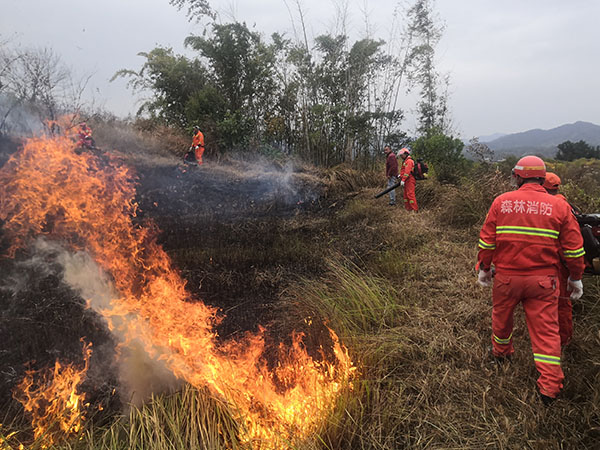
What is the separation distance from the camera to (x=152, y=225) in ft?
24.2

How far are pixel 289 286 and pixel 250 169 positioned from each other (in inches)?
317

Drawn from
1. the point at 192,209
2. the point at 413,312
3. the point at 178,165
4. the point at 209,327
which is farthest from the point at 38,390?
the point at 178,165

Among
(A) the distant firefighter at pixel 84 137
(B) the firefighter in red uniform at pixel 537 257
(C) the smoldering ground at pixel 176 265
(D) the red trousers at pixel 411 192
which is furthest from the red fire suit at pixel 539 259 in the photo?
(A) the distant firefighter at pixel 84 137

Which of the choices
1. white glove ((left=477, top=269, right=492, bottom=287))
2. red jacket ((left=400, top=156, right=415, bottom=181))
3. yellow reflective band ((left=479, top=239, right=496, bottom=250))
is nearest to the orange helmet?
yellow reflective band ((left=479, top=239, right=496, bottom=250))

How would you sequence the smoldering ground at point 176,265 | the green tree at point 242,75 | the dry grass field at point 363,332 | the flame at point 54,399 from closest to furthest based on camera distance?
1. the dry grass field at point 363,332
2. the flame at point 54,399
3. the smoldering ground at point 176,265
4. the green tree at point 242,75

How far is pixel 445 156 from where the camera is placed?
1017 cm

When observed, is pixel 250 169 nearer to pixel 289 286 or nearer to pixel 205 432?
pixel 289 286

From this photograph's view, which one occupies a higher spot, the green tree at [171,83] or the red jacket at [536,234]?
the green tree at [171,83]

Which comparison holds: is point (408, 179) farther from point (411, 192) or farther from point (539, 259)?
point (539, 259)

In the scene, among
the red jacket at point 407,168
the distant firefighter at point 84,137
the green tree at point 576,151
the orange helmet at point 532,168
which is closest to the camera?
the orange helmet at point 532,168

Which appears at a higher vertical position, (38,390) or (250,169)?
(250,169)

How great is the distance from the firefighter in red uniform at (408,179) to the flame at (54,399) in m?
6.83

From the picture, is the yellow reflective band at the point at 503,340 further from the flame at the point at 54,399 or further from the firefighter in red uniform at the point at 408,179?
the firefighter in red uniform at the point at 408,179

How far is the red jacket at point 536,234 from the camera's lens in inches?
Result: 91.9
